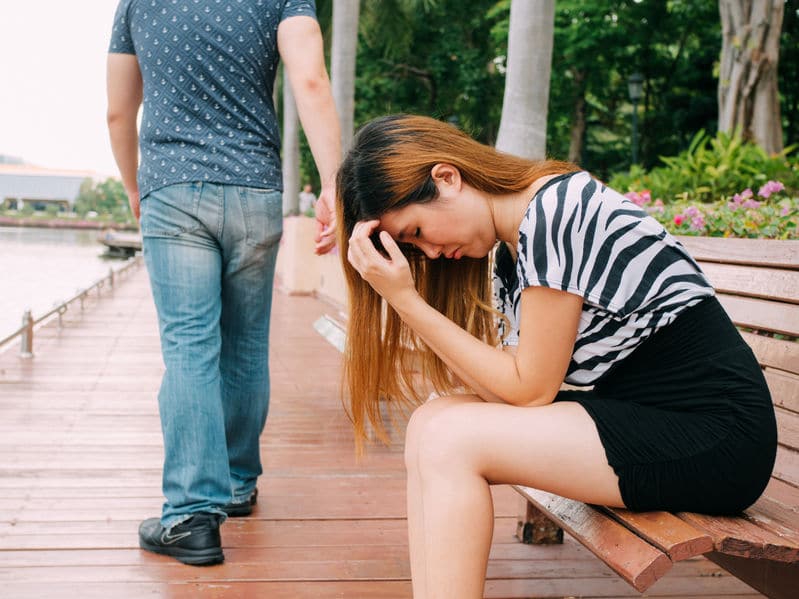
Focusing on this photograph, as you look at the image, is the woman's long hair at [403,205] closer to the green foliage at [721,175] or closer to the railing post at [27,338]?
the railing post at [27,338]

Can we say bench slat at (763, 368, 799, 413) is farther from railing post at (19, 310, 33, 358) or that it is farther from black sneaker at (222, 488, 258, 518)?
railing post at (19, 310, 33, 358)

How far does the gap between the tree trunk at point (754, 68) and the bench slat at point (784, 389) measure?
965 cm

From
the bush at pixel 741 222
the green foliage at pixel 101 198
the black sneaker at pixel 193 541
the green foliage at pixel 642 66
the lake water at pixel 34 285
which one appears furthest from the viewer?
the green foliage at pixel 101 198

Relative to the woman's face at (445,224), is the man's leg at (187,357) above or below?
below

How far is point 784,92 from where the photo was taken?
2397 cm

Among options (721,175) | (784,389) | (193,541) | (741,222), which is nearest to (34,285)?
(721,175)

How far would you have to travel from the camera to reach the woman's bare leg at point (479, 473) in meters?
1.87

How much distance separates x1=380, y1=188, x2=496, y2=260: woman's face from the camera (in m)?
2.13

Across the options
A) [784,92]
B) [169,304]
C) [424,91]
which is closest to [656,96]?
[784,92]

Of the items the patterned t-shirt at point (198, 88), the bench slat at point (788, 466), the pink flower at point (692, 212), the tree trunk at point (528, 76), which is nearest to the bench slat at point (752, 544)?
the bench slat at point (788, 466)

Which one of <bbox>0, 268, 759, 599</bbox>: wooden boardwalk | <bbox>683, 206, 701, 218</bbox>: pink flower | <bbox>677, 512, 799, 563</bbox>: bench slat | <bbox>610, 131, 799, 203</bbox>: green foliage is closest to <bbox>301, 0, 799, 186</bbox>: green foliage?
<bbox>610, 131, 799, 203</bbox>: green foliage

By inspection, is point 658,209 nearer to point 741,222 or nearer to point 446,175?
point 741,222

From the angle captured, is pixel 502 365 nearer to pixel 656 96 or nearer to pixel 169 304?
pixel 169 304

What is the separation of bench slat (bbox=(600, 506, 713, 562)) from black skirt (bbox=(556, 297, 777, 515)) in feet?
0.10
